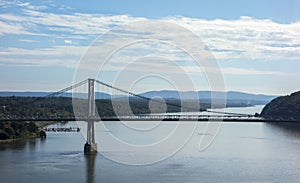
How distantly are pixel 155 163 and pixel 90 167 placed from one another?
1284 millimetres

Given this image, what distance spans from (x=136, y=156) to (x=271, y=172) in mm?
3080

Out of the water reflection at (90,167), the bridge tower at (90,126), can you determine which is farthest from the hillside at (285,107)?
the water reflection at (90,167)

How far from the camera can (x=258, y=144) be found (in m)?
13.2

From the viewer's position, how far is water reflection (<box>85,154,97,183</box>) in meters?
8.14

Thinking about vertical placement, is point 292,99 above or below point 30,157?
above

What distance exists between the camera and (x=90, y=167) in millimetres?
9344

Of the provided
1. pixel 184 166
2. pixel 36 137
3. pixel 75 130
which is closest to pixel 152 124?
pixel 75 130

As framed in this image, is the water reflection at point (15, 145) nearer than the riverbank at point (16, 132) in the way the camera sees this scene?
Yes

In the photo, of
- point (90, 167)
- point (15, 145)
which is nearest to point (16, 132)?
point (15, 145)

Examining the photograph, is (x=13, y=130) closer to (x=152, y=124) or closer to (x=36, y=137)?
(x=36, y=137)

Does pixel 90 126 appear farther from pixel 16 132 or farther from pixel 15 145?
pixel 16 132

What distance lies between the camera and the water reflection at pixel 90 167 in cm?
814

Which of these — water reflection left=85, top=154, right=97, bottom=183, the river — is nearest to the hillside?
the river

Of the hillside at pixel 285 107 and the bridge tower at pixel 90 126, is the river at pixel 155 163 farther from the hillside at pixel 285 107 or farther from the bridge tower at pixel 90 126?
the hillside at pixel 285 107
